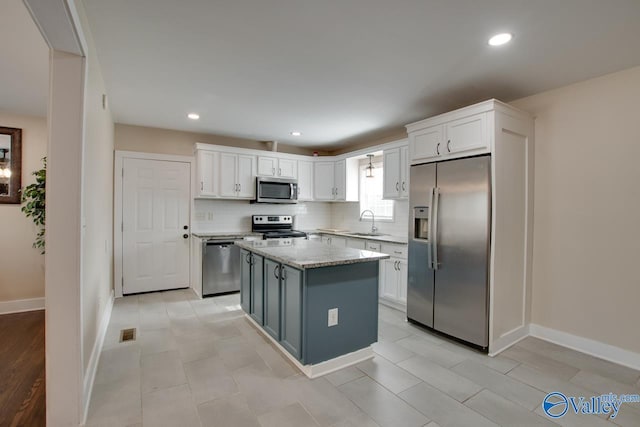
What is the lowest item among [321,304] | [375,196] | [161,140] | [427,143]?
[321,304]

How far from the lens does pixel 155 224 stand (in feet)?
15.0

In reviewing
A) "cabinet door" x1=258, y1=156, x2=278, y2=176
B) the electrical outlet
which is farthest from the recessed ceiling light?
"cabinet door" x1=258, y1=156, x2=278, y2=176

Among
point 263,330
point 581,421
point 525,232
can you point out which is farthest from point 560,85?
point 263,330

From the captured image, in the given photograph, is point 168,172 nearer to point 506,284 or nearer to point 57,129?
point 57,129

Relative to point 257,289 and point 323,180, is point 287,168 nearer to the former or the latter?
point 323,180

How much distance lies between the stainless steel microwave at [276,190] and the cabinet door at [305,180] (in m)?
0.17

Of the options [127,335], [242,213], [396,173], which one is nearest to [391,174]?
[396,173]

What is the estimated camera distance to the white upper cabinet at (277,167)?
5.10 meters

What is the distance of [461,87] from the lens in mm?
3002

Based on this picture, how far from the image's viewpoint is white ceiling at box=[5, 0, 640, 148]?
188 cm

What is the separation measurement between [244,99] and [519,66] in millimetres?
2634

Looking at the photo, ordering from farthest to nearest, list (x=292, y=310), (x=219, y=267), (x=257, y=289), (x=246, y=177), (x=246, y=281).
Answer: (x=246, y=177) < (x=219, y=267) < (x=246, y=281) < (x=257, y=289) < (x=292, y=310)

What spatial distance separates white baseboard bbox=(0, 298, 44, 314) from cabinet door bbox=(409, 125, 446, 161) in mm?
5019

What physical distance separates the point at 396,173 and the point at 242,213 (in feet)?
8.71
